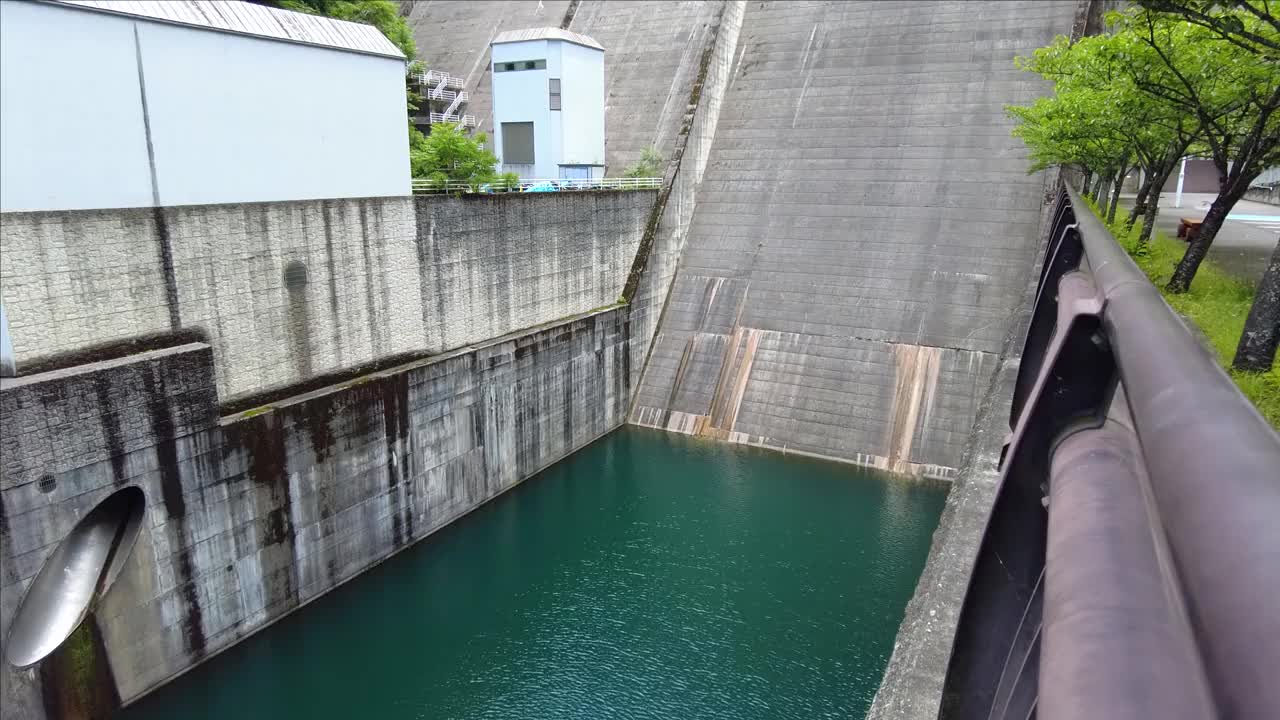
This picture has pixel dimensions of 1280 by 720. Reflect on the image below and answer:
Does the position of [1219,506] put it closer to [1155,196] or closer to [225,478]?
[225,478]

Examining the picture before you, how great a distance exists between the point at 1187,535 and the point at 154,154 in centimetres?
1135

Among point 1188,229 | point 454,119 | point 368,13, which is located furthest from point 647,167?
point 1188,229

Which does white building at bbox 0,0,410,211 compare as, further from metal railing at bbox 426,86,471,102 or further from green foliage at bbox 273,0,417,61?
metal railing at bbox 426,86,471,102

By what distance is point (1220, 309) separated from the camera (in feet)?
34.1

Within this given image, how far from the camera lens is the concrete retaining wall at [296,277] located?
900 cm

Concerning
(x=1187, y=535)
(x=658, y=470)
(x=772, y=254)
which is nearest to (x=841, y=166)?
(x=772, y=254)

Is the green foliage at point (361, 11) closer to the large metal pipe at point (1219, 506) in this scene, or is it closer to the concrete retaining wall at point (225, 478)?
the concrete retaining wall at point (225, 478)

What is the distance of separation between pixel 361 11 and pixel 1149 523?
22004mm

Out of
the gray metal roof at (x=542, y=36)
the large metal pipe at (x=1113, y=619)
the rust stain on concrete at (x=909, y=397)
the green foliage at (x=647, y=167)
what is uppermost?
the gray metal roof at (x=542, y=36)

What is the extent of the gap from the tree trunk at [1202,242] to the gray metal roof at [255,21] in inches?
467

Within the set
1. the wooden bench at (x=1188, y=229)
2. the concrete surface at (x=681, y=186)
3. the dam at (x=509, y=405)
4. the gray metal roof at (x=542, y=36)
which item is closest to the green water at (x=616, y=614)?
the dam at (x=509, y=405)

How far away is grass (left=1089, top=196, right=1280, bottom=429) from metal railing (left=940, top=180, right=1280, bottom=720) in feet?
13.8

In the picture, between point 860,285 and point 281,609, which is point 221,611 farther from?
point 860,285

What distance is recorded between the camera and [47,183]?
8.91 meters
